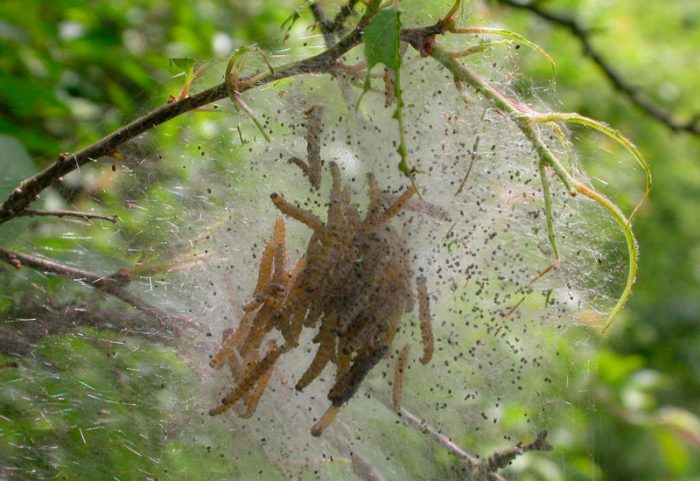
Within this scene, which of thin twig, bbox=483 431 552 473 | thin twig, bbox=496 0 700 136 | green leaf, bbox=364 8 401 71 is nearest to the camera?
green leaf, bbox=364 8 401 71

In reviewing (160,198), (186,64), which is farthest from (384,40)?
(160,198)

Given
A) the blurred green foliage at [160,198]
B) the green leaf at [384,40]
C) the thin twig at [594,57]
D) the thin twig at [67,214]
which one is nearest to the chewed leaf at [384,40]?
the green leaf at [384,40]

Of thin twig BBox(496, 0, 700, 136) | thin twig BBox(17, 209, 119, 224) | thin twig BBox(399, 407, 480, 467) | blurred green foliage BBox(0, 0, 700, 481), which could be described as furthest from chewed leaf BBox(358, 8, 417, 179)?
thin twig BBox(496, 0, 700, 136)

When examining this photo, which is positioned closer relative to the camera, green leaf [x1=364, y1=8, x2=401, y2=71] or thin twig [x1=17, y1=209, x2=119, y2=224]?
green leaf [x1=364, y1=8, x2=401, y2=71]

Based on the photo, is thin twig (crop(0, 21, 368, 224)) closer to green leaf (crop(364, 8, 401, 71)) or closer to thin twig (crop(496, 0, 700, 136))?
green leaf (crop(364, 8, 401, 71))

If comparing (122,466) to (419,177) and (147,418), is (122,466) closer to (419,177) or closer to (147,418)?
(147,418)

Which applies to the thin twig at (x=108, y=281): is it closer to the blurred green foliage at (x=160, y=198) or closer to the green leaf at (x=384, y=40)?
the blurred green foliage at (x=160, y=198)

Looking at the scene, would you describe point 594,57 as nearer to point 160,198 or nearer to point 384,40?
point 160,198
